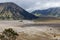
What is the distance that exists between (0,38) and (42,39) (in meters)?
8.95

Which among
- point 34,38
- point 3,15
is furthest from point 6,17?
point 34,38

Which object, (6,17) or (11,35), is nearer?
(11,35)

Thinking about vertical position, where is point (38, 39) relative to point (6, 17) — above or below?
above

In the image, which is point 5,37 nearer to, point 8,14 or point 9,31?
point 9,31

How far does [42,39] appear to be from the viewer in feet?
119

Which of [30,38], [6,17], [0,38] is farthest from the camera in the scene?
[6,17]

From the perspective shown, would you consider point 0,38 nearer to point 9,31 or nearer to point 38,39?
point 9,31

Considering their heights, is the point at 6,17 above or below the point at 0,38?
below

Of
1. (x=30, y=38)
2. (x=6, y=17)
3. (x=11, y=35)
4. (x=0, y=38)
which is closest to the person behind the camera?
(x=0, y=38)

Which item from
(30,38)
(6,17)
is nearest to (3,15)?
(6,17)

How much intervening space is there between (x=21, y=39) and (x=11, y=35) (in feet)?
6.53

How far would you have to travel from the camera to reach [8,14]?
199m

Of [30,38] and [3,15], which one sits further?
[3,15]

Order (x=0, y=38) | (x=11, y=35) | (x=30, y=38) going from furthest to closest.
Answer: (x=30, y=38) → (x=11, y=35) → (x=0, y=38)
